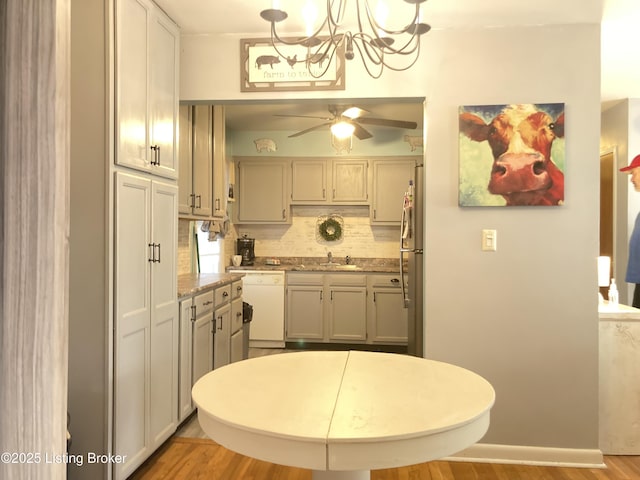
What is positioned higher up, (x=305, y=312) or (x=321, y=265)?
(x=321, y=265)

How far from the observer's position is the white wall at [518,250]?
259 cm

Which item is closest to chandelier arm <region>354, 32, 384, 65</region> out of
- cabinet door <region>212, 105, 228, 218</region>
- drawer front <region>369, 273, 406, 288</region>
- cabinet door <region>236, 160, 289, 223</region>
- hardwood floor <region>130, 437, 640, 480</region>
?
cabinet door <region>212, 105, 228, 218</region>

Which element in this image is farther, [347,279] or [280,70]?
[347,279]

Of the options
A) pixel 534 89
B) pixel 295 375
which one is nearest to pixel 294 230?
pixel 534 89

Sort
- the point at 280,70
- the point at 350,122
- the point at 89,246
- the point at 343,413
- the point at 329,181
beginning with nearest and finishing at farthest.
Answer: the point at 343,413, the point at 89,246, the point at 280,70, the point at 350,122, the point at 329,181

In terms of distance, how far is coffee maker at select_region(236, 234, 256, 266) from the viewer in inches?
218

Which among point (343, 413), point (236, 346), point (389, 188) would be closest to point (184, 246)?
point (236, 346)

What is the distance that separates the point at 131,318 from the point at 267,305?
2.97 metres

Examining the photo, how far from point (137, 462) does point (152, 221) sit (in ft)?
3.87

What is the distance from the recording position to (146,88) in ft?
7.80

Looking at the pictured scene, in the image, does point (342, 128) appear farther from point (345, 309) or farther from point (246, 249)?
point (246, 249)

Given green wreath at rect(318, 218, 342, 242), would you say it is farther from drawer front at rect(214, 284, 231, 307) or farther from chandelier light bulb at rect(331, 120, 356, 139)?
drawer front at rect(214, 284, 231, 307)

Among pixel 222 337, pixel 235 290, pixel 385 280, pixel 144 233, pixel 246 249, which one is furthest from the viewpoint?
pixel 246 249

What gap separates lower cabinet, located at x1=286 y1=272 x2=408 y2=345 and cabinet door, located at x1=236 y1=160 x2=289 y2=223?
824mm
